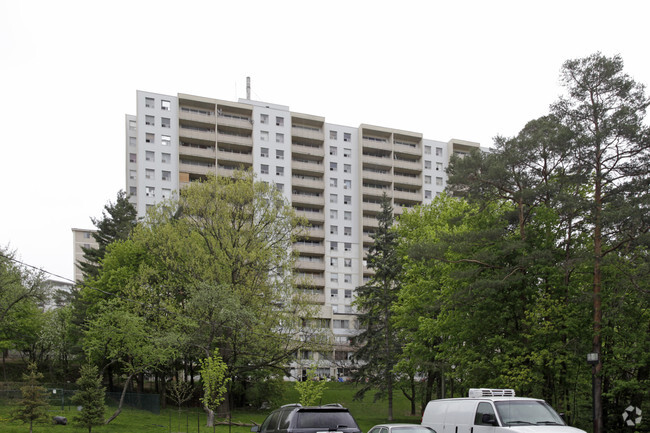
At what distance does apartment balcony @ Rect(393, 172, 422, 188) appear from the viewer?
322 ft

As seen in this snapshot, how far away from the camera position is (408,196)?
98375 millimetres

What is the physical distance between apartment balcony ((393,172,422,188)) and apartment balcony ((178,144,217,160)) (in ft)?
96.7

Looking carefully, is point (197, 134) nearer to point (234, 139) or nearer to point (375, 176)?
point (234, 139)

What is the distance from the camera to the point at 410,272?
39.4m

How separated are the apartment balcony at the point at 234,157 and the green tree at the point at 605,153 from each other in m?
63.5

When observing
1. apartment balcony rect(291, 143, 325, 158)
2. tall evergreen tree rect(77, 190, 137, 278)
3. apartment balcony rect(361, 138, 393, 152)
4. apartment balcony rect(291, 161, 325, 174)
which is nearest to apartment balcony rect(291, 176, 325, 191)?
apartment balcony rect(291, 161, 325, 174)

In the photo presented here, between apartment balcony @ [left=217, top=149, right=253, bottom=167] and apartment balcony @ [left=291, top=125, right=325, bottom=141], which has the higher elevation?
apartment balcony @ [left=291, top=125, right=325, bottom=141]

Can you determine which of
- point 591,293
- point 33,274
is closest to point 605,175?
point 591,293

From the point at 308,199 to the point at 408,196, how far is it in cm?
1713

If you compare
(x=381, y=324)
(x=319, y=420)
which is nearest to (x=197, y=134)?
(x=381, y=324)

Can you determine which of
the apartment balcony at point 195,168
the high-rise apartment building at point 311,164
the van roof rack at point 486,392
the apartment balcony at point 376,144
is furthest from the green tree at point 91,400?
the apartment balcony at point 376,144

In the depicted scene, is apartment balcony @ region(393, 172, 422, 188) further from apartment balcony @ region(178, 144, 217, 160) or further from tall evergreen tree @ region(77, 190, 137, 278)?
tall evergreen tree @ region(77, 190, 137, 278)

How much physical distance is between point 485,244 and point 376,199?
67842mm

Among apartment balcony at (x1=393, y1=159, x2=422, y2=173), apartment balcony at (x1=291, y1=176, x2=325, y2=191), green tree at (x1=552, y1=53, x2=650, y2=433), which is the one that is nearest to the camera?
green tree at (x1=552, y1=53, x2=650, y2=433)
